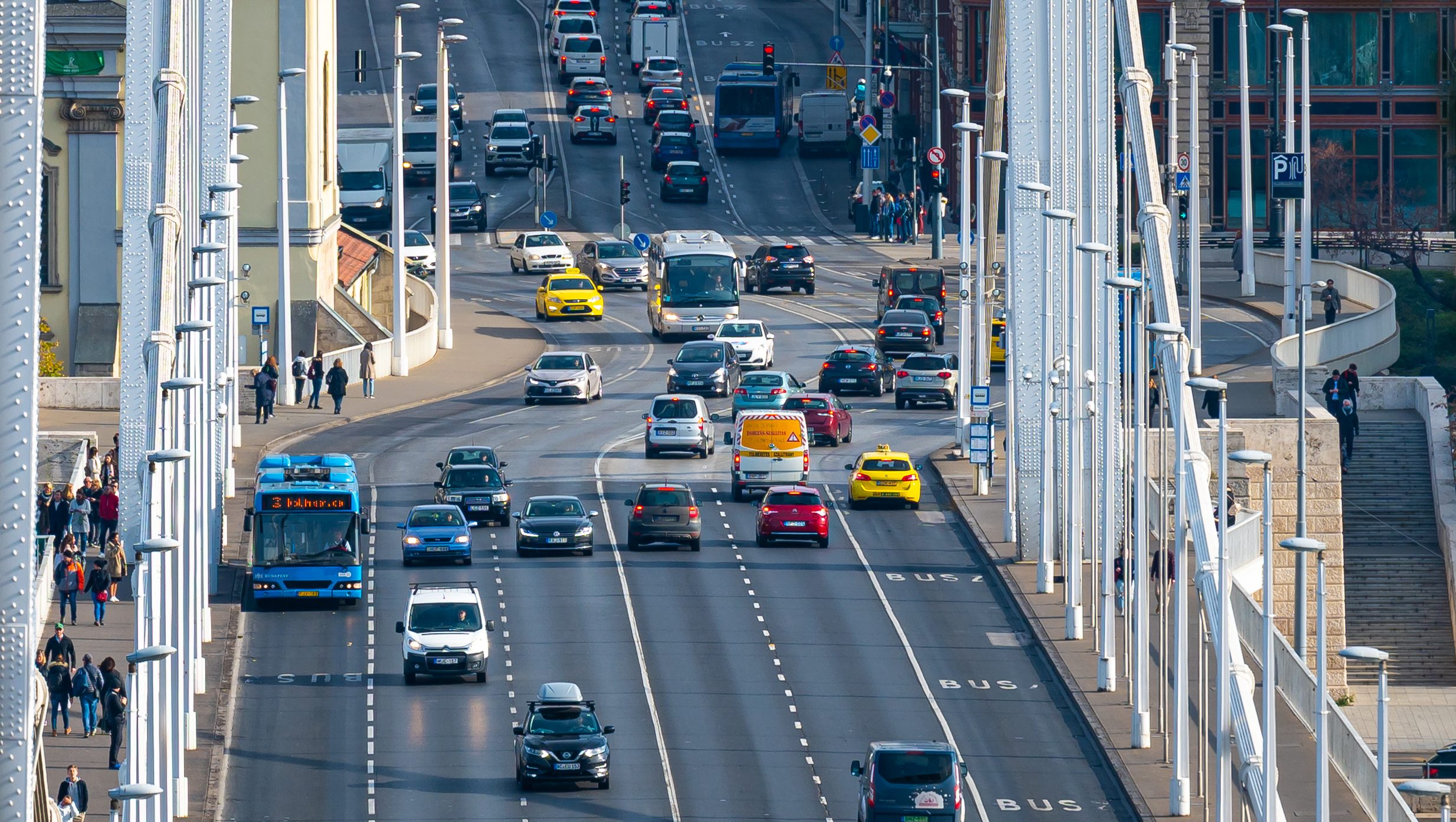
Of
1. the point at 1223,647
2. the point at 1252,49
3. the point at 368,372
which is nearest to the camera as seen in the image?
the point at 1223,647

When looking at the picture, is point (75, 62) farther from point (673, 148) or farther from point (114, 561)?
point (673, 148)

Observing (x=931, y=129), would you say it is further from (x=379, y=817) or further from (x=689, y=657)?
(x=379, y=817)

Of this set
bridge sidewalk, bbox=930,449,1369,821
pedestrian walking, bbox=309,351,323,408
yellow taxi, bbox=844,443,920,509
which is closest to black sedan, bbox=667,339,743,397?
pedestrian walking, bbox=309,351,323,408

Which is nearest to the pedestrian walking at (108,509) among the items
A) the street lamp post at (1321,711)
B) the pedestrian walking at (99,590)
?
the pedestrian walking at (99,590)

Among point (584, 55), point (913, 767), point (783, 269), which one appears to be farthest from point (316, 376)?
point (584, 55)

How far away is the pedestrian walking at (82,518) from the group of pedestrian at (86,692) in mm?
11678

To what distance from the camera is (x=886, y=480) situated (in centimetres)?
6384

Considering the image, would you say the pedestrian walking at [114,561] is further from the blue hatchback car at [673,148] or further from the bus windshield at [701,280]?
the blue hatchback car at [673,148]

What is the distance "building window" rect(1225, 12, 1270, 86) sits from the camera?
108812mm

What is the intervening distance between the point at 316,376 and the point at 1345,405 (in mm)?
28366

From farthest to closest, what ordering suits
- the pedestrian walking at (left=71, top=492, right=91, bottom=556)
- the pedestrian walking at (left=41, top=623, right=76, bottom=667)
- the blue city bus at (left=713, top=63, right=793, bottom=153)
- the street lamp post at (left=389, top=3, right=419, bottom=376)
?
the blue city bus at (left=713, top=63, right=793, bottom=153)
the street lamp post at (left=389, top=3, right=419, bottom=376)
the pedestrian walking at (left=71, top=492, right=91, bottom=556)
the pedestrian walking at (left=41, top=623, right=76, bottom=667)

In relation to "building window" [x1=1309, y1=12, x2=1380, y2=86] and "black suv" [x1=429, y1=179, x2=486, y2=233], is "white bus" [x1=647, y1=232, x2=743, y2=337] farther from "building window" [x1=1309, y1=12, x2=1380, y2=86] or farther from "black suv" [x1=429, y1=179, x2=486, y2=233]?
"building window" [x1=1309, y1=12, x2=1380, y2=86]

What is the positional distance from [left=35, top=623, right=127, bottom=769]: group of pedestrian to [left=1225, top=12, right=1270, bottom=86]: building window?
240 ft

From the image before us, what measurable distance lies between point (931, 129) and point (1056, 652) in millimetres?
66983
